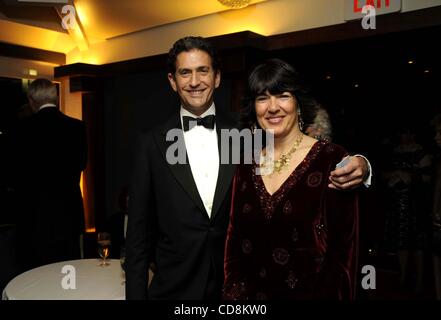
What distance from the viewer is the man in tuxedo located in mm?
1544

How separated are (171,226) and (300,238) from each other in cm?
50

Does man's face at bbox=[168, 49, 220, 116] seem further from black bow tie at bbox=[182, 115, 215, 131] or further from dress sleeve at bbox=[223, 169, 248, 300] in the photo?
dress sleeve at bbox=[223, 169, 248, 300]

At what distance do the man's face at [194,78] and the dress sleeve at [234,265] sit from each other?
17.0 inches

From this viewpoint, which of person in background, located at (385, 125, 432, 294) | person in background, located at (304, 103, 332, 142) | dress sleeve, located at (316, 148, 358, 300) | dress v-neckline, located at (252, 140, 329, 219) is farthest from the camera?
person in background, located at (385, 125, 432, 294)

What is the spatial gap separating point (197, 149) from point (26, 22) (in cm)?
376

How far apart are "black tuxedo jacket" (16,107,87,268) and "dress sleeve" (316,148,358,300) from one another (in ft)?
7.67

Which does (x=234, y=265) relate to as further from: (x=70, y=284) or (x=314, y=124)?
(x=70, y=284)

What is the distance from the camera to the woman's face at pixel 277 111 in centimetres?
144

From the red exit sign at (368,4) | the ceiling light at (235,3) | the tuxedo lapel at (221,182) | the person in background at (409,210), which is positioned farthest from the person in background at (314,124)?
the person in background at (409,210)

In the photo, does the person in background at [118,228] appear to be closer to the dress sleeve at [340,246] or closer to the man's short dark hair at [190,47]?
the man's short dark hair at [190,47]

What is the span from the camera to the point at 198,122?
1.68 meters

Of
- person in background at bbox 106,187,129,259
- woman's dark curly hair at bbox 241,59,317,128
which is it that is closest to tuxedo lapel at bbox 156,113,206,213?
woman's dark curly hair at bbox 241,59,317,128

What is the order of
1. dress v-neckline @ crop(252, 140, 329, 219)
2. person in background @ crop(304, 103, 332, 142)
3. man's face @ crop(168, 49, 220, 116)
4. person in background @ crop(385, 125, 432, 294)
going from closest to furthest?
dress v-neckline @ crop(252, 140, 329, 219) → person in background @ crop(304, 103, 332, 142) → man's face @ crop(168, 49, 220, 116) → person in background @ crop(385, 125, 432, 294)

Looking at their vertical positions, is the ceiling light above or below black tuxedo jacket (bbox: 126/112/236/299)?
above
